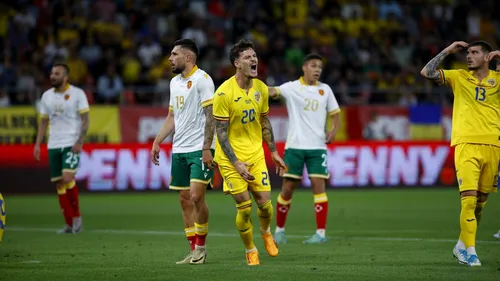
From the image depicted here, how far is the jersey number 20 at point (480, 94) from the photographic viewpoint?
34.7 ft

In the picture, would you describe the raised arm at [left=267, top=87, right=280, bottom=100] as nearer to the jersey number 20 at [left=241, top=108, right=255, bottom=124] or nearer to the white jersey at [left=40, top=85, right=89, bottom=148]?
the jersey number 20 at [left=241, top=108, right=255, bottom=124]

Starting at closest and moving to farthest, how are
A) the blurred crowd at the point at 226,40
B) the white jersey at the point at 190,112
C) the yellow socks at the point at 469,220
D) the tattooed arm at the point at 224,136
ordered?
the yellow socks at the point at 469,220, the tattooed arm at the point at 224,136, the white jersey at the point at 190,112, the blurred crowd at the point at 226,40

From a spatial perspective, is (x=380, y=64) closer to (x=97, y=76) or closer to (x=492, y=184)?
(x=97, y=76)

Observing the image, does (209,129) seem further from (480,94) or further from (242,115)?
(480,94)

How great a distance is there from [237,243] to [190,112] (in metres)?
2.83

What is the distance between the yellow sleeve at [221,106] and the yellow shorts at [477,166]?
2.72 meters

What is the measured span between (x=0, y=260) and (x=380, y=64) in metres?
18.9

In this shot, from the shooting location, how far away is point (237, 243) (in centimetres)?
1319

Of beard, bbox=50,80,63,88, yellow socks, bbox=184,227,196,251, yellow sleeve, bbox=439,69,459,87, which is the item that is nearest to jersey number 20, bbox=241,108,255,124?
yellow socks, bbox=184,227,196,251

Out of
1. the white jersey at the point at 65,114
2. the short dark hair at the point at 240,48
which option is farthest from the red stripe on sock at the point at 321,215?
the white jersey at the point at 65,114

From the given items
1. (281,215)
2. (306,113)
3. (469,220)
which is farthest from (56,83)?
(469,220)

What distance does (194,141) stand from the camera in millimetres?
11055

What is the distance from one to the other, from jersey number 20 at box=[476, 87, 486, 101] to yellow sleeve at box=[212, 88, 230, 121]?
289 cm

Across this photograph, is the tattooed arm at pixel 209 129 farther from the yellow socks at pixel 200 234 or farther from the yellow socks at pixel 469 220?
the yellow socks at pixel 469 220
